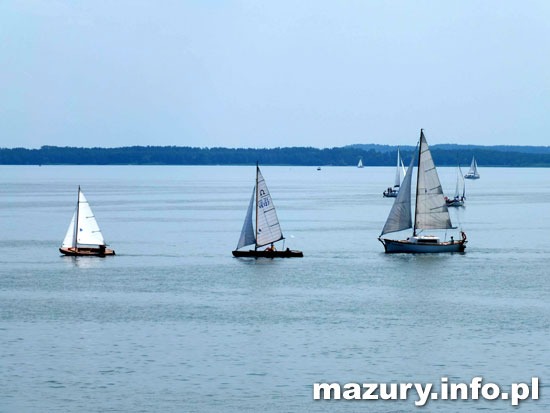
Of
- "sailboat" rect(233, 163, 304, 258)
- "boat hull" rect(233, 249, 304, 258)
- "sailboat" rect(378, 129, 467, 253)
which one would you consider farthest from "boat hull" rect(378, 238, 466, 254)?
"sailboat" rect(233, 163, 304, 258)

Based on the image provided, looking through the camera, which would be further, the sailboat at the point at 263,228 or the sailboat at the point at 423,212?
the sailboat at the point at 423,212

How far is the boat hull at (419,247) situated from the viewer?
97.2m

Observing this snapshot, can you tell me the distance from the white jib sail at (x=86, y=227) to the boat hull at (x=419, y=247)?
25737 millimetres

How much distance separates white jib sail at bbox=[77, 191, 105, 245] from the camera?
90.5m

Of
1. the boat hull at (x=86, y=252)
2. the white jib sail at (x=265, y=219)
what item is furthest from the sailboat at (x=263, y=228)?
the boat hull at (x=86, y=252)

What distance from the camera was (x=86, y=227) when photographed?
9188 centimetres

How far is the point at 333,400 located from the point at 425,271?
43.0 m

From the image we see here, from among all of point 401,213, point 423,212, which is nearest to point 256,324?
point 401,213

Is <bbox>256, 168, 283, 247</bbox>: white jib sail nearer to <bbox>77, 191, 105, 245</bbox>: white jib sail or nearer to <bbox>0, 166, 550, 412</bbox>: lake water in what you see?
<bbox>0, 166, 550, 412</bbox>: lake water

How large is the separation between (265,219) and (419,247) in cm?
1586

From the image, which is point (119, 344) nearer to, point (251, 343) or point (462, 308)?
point (251, 343)

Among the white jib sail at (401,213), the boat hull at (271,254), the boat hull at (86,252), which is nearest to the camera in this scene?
the boat hull at (271,254)

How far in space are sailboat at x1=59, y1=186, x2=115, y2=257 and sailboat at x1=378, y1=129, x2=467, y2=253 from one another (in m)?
25.4

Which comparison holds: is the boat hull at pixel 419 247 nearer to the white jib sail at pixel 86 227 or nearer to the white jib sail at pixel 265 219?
the white jib sail at pixel 265 219
